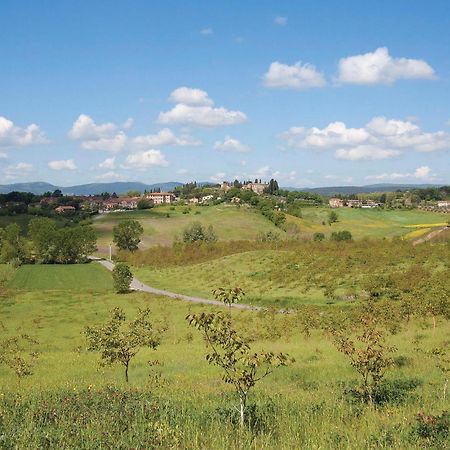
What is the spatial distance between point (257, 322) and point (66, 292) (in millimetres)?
49215

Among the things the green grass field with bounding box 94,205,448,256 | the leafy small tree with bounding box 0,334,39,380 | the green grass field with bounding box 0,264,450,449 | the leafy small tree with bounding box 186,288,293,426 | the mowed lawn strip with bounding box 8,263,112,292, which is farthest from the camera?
the green grass field with bounding box 94,205,448,256

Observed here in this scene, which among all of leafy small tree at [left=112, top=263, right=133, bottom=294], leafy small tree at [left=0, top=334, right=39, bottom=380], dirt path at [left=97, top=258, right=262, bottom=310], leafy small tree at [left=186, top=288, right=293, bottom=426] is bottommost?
dirt path at [left=97, top=258, right=262, bottom=310]

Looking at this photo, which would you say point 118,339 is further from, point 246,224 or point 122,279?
point 246,224

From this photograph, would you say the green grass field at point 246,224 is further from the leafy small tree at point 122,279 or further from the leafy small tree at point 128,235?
the leafy small tree at point 122,279

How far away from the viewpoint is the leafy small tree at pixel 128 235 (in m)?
134

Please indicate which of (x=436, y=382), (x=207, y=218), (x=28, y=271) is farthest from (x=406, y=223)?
(x=436, y=382)

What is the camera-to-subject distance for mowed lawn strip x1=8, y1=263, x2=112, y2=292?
91.6 m

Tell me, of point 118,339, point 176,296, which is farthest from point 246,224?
point 118,339

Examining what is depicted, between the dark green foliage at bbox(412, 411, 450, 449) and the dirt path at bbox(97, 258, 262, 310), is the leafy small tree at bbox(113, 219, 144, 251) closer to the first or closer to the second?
the dirt path at bbox(97, 258, 262, 310)

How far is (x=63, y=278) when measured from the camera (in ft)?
332

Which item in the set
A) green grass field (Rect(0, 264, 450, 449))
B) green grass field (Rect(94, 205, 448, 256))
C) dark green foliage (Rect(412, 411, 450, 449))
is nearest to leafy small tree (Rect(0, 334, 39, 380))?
green grass field (Rect(0, 264, 450, 449))

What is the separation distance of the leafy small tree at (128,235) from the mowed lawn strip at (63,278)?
49.3ft

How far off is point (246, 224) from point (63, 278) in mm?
82456

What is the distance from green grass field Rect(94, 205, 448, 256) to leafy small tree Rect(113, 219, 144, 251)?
835 centimetres
